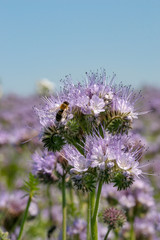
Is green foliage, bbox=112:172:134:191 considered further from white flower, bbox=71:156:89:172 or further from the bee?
the bee

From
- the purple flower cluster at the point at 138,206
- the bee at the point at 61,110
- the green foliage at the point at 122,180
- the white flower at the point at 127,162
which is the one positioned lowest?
the green foliage at the point at 122,180

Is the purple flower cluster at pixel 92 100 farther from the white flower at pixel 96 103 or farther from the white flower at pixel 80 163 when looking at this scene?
the white flower at pixel 80 163

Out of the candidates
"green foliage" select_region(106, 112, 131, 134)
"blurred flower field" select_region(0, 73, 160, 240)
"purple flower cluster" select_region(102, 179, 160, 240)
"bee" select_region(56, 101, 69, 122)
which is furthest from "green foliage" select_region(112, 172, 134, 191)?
"purple flower cluster" select_region(102, 179, 160, 240)

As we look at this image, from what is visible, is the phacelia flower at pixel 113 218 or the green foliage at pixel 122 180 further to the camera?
the phacelia flower at pixel 113 218

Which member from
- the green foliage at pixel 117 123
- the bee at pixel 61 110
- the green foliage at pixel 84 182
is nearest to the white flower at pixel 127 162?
the green foliage at pixel 84 182

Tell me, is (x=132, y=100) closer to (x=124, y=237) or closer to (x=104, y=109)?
(x=104, y=109)

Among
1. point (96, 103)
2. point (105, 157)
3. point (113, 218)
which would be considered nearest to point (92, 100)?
point (96, 103)

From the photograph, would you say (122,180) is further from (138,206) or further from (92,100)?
(138,206)

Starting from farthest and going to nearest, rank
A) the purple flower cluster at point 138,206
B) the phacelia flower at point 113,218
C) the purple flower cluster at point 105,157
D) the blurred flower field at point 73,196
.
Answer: the purple flower cluster at point 138,206
the phacelia flower at point 113,218
the blurred flower field at point 73,196
the purple flower cluster at point 105,157

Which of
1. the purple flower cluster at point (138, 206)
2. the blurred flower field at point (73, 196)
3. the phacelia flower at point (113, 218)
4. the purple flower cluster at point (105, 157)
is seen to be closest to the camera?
the purple flower cluster at point (105, 157)

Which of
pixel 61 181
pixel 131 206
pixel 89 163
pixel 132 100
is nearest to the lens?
pixel 89 163

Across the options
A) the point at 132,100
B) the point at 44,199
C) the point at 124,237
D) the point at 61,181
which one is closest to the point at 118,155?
the point at 132,100
